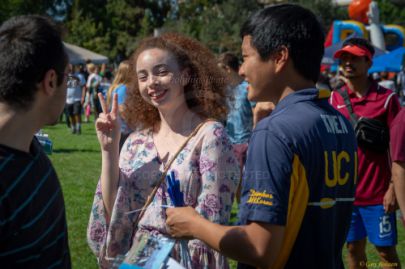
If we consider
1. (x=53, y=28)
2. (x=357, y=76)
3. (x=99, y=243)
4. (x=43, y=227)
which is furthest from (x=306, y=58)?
(x=357, y=76)

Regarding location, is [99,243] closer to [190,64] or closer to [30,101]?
[190,64]

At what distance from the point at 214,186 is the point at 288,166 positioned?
0.85 meters

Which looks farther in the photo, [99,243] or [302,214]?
[99,243]

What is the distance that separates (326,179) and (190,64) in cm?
125

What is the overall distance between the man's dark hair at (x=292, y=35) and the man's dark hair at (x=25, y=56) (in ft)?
2.28

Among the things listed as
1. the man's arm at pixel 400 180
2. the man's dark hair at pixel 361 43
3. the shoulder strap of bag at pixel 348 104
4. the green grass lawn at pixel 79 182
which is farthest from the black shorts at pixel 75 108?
the man's arm at pixel 400 180

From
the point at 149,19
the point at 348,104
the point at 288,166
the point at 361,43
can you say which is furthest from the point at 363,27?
the point at 149,19

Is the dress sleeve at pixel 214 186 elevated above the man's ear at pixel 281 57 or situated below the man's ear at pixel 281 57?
below

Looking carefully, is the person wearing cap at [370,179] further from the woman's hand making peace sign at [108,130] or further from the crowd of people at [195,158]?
the woman's hand making peace sign at [108,130]

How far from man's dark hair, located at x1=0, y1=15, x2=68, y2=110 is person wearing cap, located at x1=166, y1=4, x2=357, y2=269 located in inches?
26.6

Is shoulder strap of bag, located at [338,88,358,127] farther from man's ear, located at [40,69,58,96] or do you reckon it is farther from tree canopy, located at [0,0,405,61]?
tree canopy, located at [0,0,405,61]

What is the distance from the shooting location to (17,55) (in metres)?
1.84

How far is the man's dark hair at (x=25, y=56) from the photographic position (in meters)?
Answer: 1.84

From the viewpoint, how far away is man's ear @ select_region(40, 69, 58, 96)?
191cm
